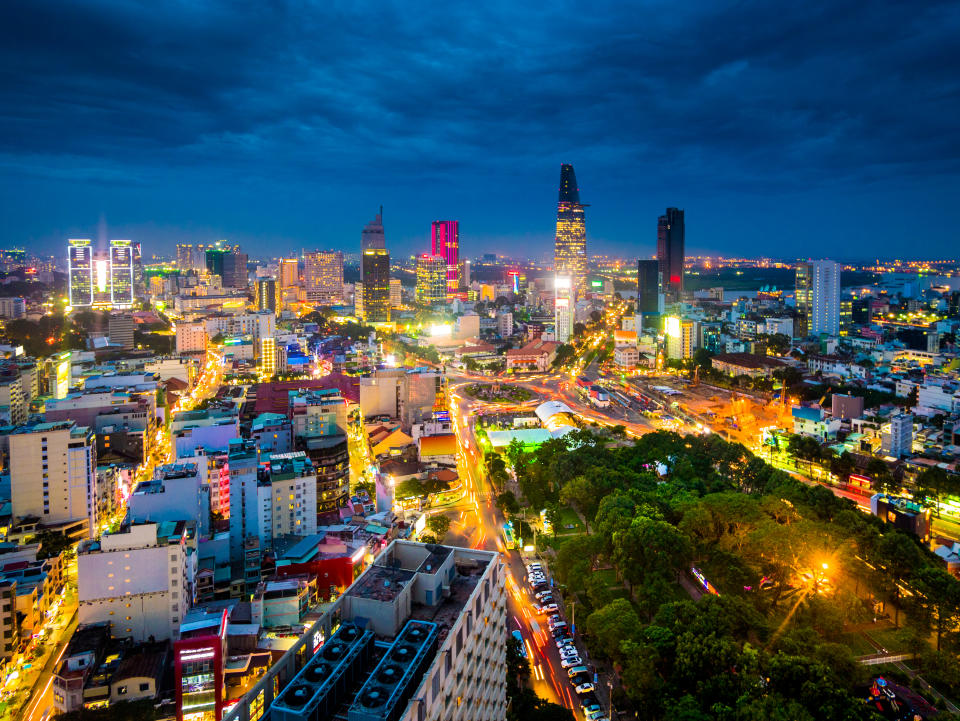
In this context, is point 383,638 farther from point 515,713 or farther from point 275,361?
point 275,361

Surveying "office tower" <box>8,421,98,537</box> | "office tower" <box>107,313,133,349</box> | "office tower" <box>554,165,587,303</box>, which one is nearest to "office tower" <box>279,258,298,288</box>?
"office tower" <box>554,165,587,303</box>

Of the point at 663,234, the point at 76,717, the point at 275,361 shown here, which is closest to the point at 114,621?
the point at 76,717

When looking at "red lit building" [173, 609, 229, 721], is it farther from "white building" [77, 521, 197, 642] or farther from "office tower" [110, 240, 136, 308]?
"office tower" [110, 240, 136, 308]

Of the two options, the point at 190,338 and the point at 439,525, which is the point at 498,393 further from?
the point at 190,338

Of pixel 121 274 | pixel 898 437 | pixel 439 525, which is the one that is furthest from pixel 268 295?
pixel 898 437

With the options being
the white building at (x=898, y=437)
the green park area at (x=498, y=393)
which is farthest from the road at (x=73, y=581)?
the white building at (x=898, y=437)

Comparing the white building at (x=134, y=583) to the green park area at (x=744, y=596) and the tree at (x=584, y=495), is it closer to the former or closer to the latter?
the green park area at (x=744, y=596)
